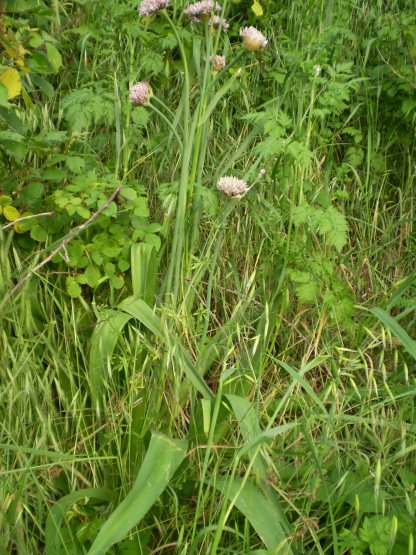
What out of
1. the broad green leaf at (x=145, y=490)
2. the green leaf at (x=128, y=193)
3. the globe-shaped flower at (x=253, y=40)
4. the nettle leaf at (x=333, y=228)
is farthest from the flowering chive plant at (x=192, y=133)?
the broad green leaf at (x=145, y=490)

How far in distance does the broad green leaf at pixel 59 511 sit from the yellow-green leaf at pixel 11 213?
801 mm

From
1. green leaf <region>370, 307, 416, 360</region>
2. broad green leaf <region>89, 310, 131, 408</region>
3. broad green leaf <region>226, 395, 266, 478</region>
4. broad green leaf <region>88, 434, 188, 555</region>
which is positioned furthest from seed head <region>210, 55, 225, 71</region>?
broad green leaf <region>88, 434, 188, 555</region>

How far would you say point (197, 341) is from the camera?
2162 millimetres

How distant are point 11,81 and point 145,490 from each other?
0.95m

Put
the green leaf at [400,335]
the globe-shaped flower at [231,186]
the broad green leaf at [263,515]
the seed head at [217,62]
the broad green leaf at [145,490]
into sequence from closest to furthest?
the broad green leaf at [145,490]
the broad green leaf at [263,515]
the green leaf at [400,335]
the globe-shaped flower at [231,186]
the seed head at [217,62]

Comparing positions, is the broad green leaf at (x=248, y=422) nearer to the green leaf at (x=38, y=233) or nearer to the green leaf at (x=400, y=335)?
the green leaf at (x=400, y=335)

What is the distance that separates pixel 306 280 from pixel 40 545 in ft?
2.93

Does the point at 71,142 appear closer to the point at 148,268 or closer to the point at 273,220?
the point at 148,268

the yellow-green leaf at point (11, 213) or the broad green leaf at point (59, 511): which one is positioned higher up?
the yellow-green leaf at point (11, 213)

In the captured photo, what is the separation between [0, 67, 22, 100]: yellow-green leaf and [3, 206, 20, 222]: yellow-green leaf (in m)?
0.43

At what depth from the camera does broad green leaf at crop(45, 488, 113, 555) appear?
1.60 meters

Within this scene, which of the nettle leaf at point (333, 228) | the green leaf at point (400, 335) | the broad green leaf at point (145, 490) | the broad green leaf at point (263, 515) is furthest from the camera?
the nettle leaf at point (333, 228)

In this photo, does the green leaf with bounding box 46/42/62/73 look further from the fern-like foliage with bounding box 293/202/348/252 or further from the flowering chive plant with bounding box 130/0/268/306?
the fern-like foliage with bounding box 293/202/348/252

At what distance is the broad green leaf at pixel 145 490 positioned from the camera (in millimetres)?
1451
